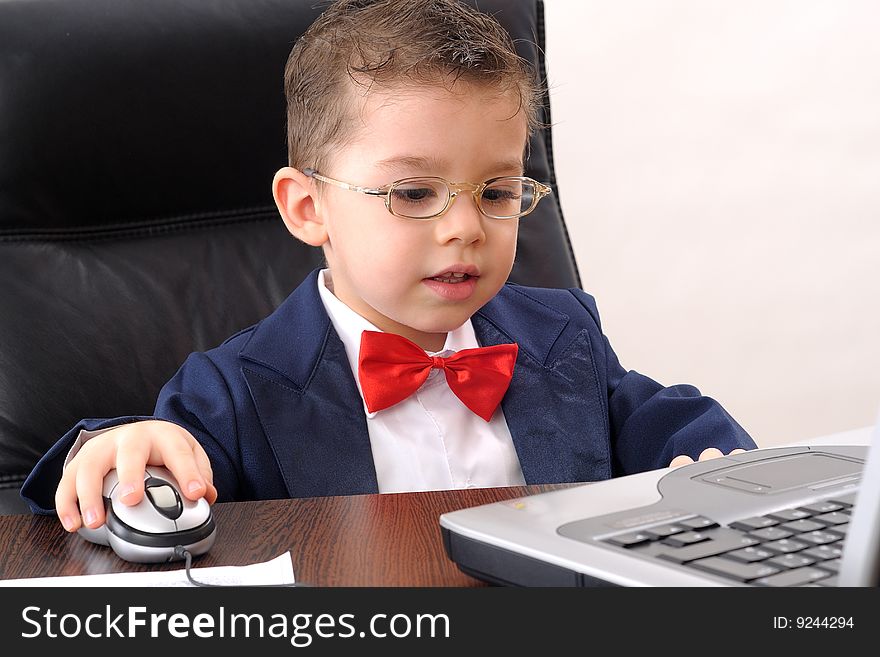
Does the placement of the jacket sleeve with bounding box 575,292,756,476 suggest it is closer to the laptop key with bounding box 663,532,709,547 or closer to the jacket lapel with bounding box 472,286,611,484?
the jacket lapel with bounding box 472,286,611,484

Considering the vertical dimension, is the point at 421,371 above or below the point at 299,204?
below

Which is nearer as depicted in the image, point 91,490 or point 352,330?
point 91,490

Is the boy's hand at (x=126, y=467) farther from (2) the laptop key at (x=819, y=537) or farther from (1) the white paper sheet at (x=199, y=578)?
(2) the laptop key at (x=819, y=537)

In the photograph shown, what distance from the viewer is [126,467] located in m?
0.69

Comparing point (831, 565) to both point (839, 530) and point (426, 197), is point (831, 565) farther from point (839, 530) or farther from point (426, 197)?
point (426, 197)

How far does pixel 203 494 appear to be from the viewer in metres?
0.70

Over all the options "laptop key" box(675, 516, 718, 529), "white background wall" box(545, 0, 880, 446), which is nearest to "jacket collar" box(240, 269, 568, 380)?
"laptop key" box(675, 516, 718, 529)

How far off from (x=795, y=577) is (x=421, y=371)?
2.02 ft

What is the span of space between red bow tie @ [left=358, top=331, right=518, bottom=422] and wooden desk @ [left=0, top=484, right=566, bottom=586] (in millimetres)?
273

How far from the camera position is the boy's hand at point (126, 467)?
2.23 feet

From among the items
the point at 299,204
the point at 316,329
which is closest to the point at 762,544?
the point at 316,329
